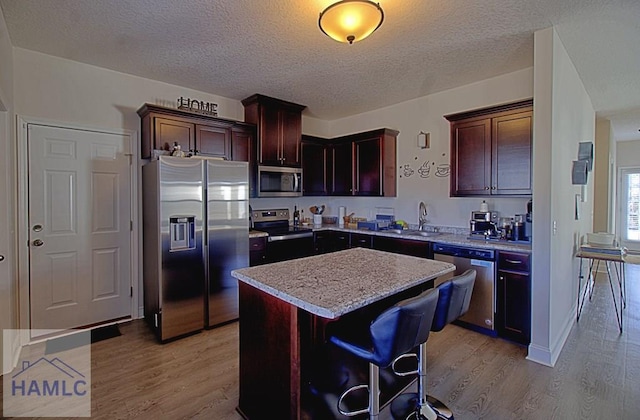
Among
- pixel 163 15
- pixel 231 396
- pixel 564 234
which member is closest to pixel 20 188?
pixel 163 15

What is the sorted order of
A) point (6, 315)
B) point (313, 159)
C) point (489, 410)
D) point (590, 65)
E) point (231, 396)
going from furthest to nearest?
point (313, 159), point (590, 65), point (6, 315), point (231, 396), point (489, 410)

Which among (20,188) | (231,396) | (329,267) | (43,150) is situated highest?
(43,150)

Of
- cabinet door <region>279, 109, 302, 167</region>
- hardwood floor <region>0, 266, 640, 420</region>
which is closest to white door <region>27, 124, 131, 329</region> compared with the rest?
hardwood floor <region>0, 266, 640, 420</region>

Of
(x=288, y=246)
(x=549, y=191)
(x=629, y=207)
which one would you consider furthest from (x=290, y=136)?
(x=629, y=207)

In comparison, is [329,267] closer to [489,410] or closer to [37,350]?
[489,410]

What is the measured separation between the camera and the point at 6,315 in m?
2.59

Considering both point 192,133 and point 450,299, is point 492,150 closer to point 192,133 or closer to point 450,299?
point 450,299

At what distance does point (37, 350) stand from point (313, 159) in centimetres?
376

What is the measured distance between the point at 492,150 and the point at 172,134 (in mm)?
3396

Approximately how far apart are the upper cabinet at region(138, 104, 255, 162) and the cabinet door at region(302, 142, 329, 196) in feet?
3.18

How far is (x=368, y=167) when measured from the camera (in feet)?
15.2

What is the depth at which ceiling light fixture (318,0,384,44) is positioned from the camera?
199 cm

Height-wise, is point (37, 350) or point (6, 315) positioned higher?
point (6, 315)

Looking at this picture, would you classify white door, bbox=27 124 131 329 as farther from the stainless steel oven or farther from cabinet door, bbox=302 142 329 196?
cabinet door, bbox=302 142 329 196
